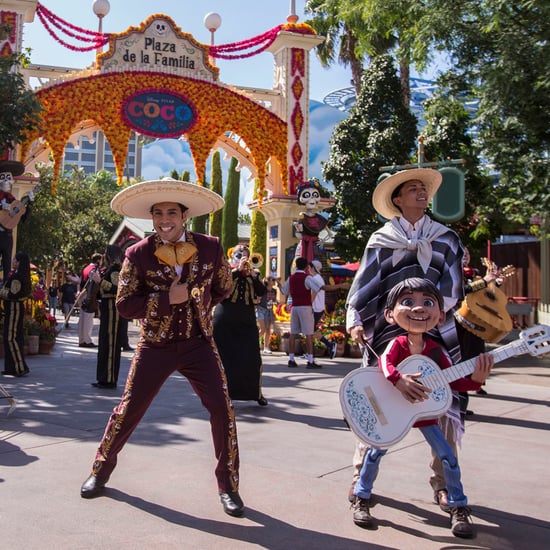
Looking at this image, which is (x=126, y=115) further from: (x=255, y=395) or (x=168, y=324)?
(x=168, y=324)

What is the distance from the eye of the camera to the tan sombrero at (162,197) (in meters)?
3.92

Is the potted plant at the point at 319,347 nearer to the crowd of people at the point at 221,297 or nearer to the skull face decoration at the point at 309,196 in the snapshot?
the skull face decoration at the point at 309,196

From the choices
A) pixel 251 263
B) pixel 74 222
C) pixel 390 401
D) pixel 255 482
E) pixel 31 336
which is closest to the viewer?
pixel 390 401

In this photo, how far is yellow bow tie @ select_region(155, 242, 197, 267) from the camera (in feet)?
12.5

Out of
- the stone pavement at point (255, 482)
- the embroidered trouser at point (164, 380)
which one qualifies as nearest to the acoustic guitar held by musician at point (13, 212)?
the stone pavement at point (255, 482)

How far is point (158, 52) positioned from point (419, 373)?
15676mm

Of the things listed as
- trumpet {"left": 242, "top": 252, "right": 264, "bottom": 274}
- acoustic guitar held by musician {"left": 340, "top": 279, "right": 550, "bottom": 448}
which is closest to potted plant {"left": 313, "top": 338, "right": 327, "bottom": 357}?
trumpet {"left": 242, "top": 252, "right": 264, "bottom": 274}

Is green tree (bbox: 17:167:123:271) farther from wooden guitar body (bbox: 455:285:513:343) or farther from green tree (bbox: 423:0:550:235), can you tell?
wooden guitar body (bbox: 455:285:513:343)

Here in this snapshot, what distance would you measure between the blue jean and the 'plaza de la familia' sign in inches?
602

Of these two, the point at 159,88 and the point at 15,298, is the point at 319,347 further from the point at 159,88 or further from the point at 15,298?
the point at 159,88

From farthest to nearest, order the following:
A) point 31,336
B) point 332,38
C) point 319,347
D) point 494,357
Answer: point 332,38 → point 319,347 → point 31,336 → point 494,357

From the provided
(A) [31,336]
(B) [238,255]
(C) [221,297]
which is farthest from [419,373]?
(A) [31,336]

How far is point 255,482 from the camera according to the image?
14.2 feet

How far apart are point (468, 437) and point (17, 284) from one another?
5747 mm
